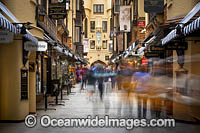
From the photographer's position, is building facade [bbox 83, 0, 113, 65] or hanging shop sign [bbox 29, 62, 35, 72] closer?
hanging shop sign [bbox 29, 62, 35, 72]

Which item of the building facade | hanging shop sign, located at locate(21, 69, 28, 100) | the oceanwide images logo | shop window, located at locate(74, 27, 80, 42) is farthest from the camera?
the building facade

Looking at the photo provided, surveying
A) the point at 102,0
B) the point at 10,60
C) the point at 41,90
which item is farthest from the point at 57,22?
the point at 102,0

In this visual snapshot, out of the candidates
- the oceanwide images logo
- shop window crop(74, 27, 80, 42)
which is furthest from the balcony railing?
shop window crop(74, 27, 80, 42)

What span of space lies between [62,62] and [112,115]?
17121 mm

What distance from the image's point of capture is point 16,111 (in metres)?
10.8
